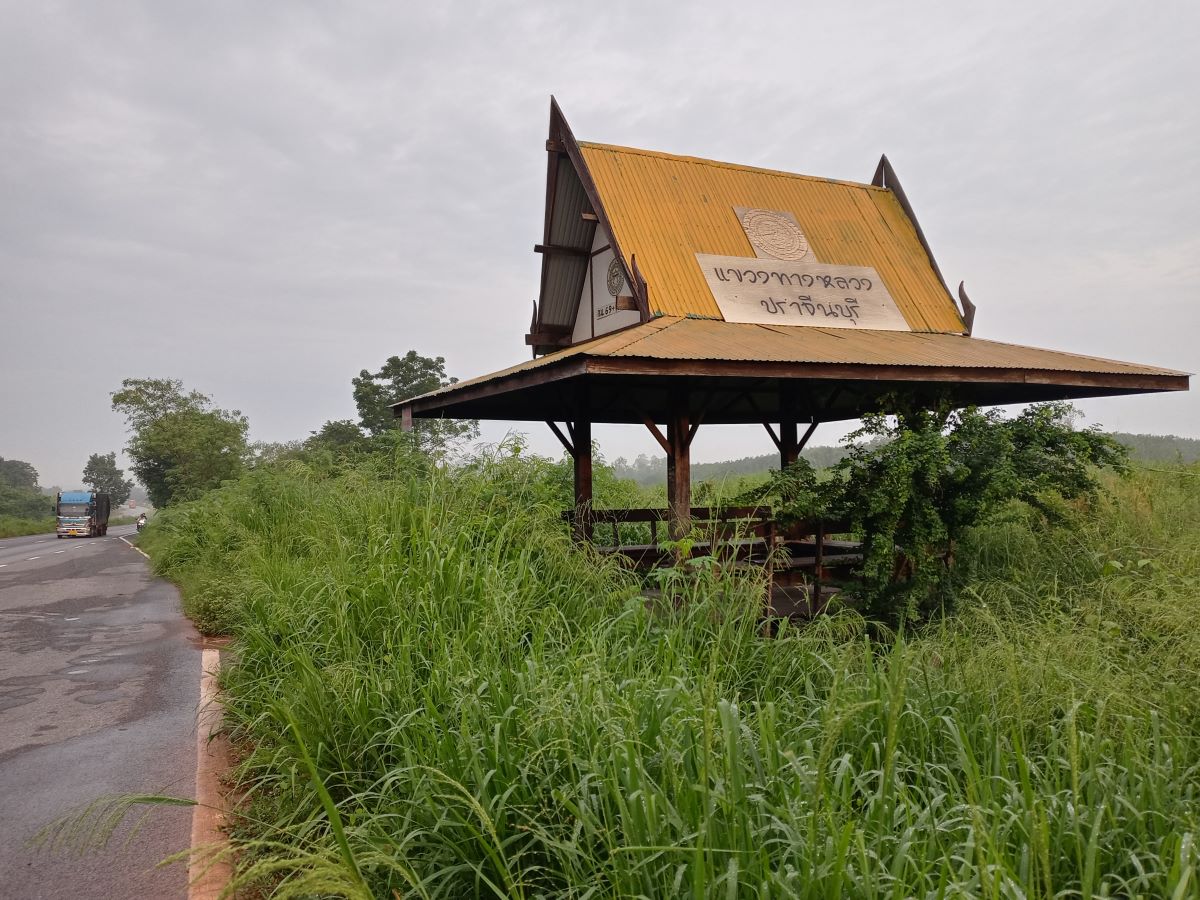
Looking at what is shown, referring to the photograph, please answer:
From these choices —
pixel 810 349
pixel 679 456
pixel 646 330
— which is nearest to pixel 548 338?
pixel 646 330

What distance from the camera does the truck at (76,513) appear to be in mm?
41219

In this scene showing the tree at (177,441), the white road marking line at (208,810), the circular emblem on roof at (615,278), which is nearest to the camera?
the white road marking line at (208,810)

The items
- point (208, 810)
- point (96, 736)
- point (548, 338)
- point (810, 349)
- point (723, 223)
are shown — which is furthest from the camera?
point (548, 338)

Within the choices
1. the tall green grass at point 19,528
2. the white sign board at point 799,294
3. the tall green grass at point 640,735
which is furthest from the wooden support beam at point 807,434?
the tall green grass at point 19,528

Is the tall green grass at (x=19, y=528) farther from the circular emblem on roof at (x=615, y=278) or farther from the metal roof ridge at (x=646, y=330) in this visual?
the metal roof ridge at (x=646, y=330)

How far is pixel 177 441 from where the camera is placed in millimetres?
38094

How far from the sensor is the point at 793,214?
10938 mm

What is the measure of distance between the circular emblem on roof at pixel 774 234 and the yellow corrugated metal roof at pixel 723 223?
0.14 meters

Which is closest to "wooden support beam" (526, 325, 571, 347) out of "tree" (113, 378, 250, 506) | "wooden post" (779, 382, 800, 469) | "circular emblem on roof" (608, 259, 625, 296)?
"circular emblem on roof" (608, 259, 625, 296)

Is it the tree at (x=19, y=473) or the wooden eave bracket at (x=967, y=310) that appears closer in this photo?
the wooden eave bracket at (x=967, y=310)

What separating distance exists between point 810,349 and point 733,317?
1426 mm

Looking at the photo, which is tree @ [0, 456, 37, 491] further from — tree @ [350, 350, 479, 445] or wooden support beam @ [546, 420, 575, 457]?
wooden support beam @ [546, 420, 575, 457]

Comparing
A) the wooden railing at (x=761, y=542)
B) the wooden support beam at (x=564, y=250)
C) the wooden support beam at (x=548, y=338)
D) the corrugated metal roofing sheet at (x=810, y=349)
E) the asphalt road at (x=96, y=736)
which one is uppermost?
the wooden support beam at (x=564, y=250)

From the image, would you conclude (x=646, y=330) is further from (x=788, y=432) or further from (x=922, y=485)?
(x=788, y=432)
